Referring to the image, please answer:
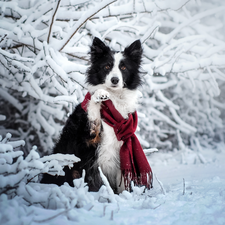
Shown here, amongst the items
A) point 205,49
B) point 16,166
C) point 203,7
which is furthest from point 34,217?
point 203,7

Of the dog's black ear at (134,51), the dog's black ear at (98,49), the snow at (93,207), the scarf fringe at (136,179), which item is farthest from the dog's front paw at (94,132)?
the dog's black ear at (134,51)

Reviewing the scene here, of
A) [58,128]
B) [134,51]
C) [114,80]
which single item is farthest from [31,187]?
[58,128]

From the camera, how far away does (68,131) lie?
8.80ft

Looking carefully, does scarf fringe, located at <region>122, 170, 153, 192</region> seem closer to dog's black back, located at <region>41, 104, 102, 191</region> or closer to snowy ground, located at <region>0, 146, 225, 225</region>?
snowy ground, located at <region>0, 146, 225, 225</region>

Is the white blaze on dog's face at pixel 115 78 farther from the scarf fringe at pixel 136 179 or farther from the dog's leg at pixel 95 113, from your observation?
the scarf fringe at pixel 136 179

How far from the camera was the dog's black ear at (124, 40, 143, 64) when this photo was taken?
2.88 meters

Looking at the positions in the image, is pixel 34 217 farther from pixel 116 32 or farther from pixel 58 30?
pixel 116 32

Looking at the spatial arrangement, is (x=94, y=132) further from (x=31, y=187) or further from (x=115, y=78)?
(x=31, y=187)

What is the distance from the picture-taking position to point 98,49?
2.85 m

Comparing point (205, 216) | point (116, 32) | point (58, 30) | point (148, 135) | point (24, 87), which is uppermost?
point (116, 32)

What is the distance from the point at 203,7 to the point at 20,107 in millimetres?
6314

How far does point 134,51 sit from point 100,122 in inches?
44.1

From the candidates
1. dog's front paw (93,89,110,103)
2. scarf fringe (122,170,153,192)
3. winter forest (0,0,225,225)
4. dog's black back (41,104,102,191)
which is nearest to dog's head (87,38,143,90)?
winter forest (0,0,225,225)

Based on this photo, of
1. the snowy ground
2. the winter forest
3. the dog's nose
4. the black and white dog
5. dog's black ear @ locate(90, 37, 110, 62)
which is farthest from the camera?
dog's black ear @ locate(90, 37, 110, 62)
